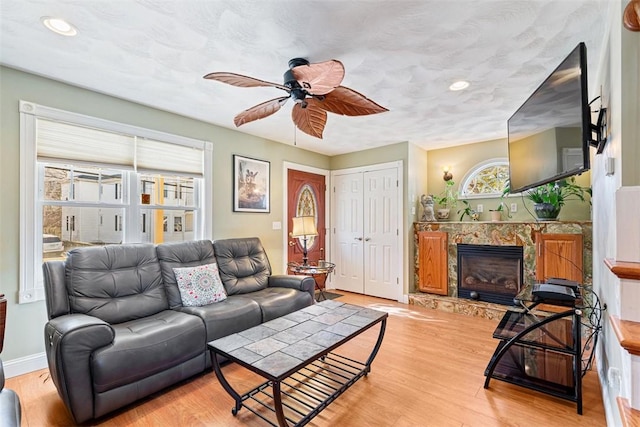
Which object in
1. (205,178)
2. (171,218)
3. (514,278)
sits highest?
(205,178)

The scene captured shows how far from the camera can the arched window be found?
4258 mm

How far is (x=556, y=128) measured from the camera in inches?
68.9

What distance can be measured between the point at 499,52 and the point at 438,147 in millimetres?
2757

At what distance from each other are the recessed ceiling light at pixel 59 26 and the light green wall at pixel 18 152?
0.88 meters

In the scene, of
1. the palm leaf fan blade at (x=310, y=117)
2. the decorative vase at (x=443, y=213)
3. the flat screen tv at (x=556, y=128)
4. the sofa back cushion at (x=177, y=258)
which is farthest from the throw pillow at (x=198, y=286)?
the decorative vase at (x=443, y=213)

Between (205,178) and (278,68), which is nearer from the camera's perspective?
(278,68)

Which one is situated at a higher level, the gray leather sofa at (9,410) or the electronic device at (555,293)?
the electronic device at (555,293)

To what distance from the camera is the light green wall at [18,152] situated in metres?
2.28

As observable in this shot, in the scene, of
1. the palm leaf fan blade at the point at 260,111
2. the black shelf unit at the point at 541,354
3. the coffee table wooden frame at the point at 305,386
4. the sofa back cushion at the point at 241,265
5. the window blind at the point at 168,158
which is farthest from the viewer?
the sofa back cushion at the point at 241,265

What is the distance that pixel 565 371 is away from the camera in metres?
2.26

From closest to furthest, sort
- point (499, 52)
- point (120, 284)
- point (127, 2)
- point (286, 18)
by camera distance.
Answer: point (127, 2), point (286, 18), point (499, 52), point (120, 284)

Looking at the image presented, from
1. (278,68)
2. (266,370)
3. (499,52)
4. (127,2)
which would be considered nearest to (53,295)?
(266,370)

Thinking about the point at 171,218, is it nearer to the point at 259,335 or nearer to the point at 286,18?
the point at 259,335

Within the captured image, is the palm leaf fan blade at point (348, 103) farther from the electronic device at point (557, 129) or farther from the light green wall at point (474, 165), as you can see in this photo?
the light green wall at point (474, 165)
